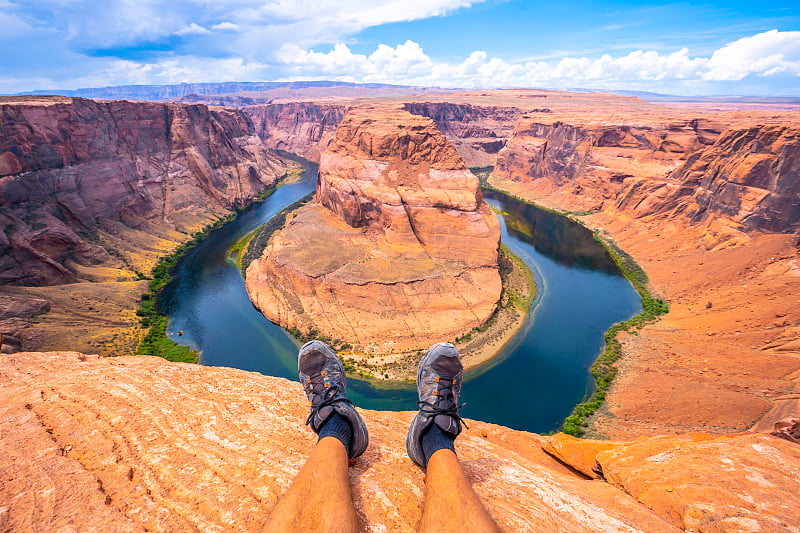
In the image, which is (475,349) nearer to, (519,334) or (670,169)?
(519,334)

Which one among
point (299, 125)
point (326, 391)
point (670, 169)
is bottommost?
point (326, 391)

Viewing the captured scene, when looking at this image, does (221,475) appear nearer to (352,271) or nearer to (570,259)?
(352,271)

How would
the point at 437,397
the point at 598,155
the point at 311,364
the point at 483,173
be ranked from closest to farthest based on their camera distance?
the point at 437,397 → the point at 311,364 → the point at 598,155 → the point at 483,173

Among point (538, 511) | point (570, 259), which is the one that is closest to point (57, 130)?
point (538, 511)

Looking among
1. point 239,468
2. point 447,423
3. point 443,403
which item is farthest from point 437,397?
point 239,468

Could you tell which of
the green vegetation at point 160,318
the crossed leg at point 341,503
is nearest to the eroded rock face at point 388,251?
the green vegetation at point 160,318

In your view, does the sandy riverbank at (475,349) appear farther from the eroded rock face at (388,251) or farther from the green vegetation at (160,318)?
the green vegetation at (160,318)
